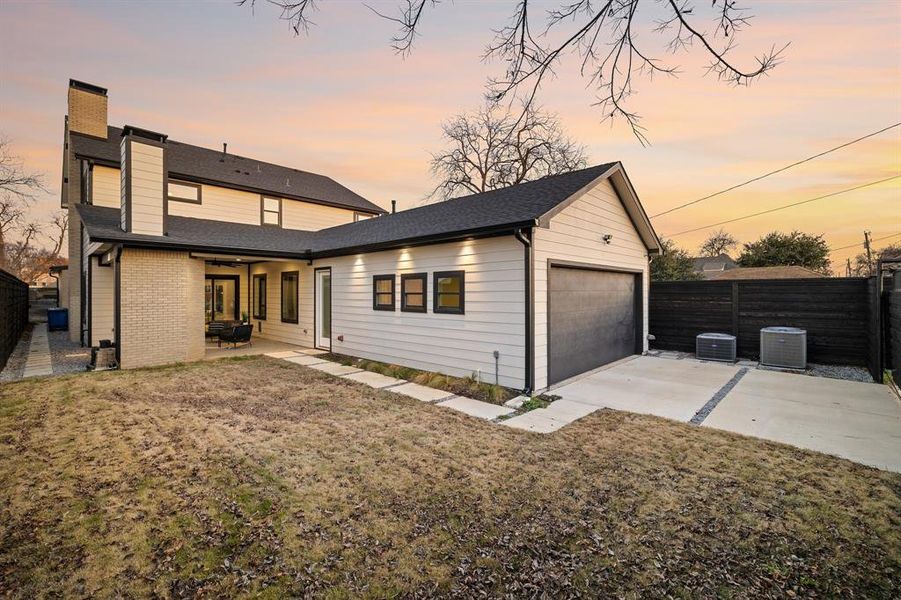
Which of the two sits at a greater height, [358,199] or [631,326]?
[358,199]

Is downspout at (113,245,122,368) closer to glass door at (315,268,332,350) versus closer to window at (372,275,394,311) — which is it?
glass door at (315,268,332,350)

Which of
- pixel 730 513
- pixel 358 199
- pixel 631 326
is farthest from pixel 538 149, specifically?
pixel 730 513

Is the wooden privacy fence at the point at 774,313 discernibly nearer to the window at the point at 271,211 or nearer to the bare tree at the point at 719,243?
the window at the point at 271,211

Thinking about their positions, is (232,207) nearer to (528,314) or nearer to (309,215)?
(309,215)

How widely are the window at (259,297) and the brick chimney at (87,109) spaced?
21.4 ft

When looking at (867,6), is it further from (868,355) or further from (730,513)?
(868,355)

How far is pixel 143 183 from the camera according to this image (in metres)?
9.20

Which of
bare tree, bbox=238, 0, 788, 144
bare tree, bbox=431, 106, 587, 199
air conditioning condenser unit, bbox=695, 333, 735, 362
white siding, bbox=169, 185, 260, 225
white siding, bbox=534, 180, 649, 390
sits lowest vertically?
air conditioning condenser unit, bbox=695, 333, 735, 362

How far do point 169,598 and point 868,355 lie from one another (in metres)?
12.1

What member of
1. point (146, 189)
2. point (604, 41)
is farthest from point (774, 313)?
point (146, 189)

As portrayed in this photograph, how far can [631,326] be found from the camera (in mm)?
10312

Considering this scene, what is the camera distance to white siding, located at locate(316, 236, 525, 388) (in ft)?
21.6

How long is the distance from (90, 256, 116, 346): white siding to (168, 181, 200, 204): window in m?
2.84

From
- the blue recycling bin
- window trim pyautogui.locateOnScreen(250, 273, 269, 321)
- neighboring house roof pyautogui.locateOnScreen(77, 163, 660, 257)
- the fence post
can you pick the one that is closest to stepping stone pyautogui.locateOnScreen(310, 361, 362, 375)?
neighboring house roof pyautogui.locateOnScreen(77, 163, 660, 257)
